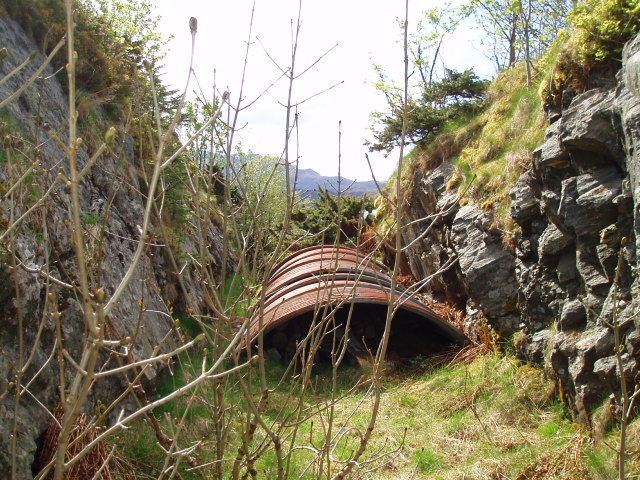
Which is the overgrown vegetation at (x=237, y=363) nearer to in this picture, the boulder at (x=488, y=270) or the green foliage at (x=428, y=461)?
the green foliage at (x=428, y=461)

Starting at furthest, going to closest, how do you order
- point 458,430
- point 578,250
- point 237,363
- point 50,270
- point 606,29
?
point 458,430, point 606,29, point 578,250, point 50,270, point 237,363

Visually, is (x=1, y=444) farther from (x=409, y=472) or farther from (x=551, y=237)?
(x=551, y=237)

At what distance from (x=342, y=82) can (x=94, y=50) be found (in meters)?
7.45

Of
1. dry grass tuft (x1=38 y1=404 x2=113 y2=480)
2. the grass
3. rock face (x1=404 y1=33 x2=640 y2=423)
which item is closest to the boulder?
rock face (x1=404 y1=33 x2=640 y2=423)

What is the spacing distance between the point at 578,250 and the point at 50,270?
444 centimetres

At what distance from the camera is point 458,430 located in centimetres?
550

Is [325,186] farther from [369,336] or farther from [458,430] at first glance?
[369,336]

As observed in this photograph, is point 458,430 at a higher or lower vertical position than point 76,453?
lower

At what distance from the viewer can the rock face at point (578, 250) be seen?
4.50 meters

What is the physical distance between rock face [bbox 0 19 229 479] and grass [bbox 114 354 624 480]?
2.29 feet

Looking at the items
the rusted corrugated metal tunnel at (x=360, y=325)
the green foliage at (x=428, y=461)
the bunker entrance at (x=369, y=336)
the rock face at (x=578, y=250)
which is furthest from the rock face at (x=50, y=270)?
the rock face at (x=578, y=250)

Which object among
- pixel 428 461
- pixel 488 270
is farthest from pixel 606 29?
pixel 428 461

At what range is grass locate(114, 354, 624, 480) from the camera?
4543 mm

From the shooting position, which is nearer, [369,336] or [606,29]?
[606,29]
